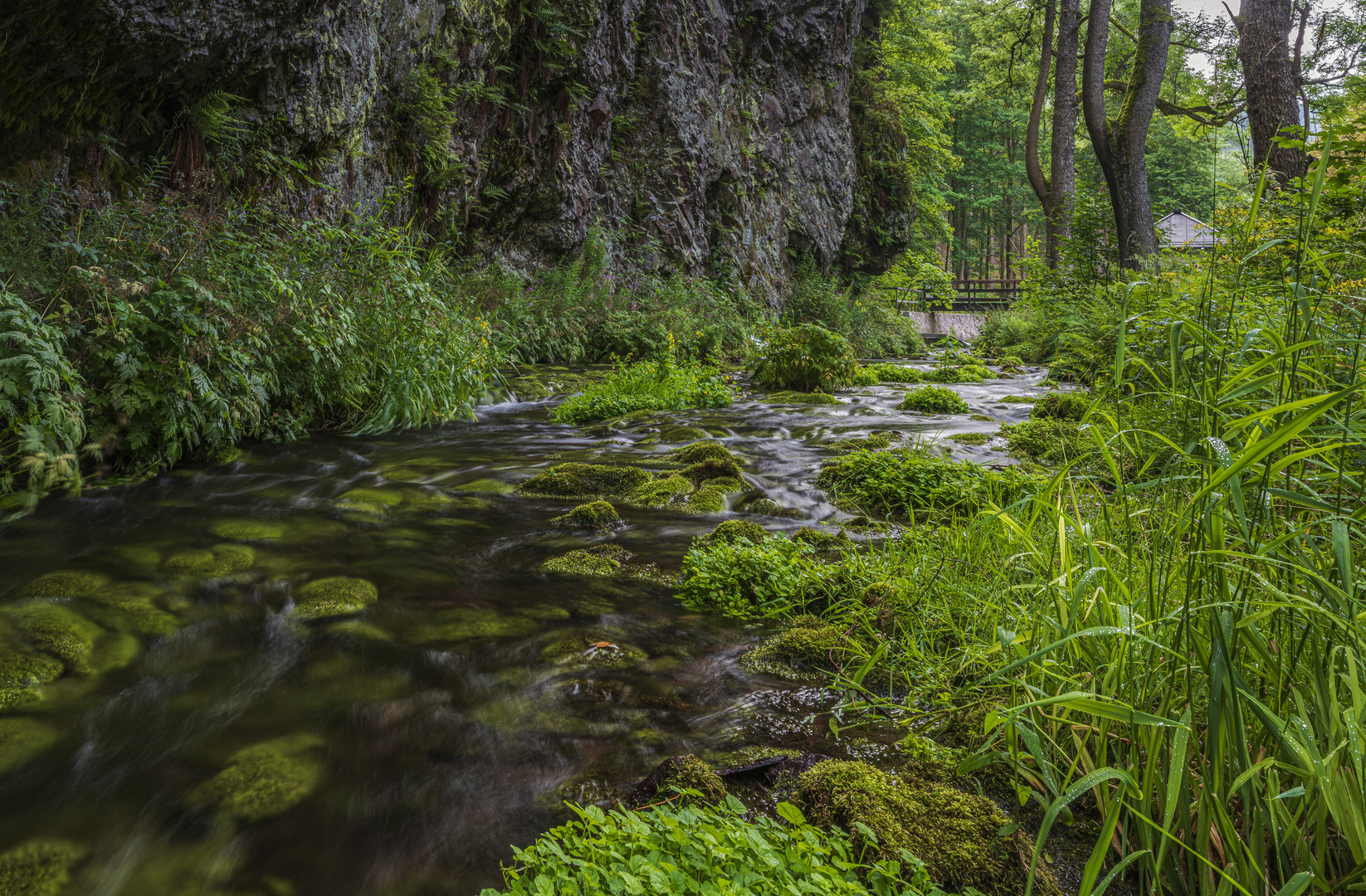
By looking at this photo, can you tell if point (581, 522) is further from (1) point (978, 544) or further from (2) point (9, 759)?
(2) point (9, 759)

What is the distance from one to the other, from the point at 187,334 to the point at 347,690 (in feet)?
10.6

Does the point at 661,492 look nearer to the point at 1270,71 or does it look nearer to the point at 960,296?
the point at 1270,71

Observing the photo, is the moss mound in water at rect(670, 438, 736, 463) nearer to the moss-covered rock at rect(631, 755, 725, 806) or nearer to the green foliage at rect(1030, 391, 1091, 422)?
the green foliage at rect(1030, 391, 1091, 422)

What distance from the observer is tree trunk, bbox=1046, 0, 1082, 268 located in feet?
57.8

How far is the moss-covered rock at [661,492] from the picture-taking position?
5004mm

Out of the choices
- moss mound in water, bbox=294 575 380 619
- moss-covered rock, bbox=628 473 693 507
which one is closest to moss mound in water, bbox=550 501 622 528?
moss-covered rock, bbox=628 473 693 507

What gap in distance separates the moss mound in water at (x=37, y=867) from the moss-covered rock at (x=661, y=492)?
3.43 metres

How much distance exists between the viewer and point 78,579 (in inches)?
128

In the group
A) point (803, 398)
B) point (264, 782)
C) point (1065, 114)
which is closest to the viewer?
point (264, 782)

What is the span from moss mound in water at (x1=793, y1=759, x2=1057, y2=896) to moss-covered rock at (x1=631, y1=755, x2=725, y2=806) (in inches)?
9.0

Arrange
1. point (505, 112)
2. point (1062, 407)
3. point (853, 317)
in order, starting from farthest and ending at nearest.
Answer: point (853, 317) < point (505, 112) < point (1062, 407)

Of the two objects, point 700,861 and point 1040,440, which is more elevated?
point 700,861

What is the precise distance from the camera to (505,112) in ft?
43.0

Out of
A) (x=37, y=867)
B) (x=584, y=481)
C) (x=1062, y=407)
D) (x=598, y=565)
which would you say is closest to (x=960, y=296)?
(x=1062, y=407)
